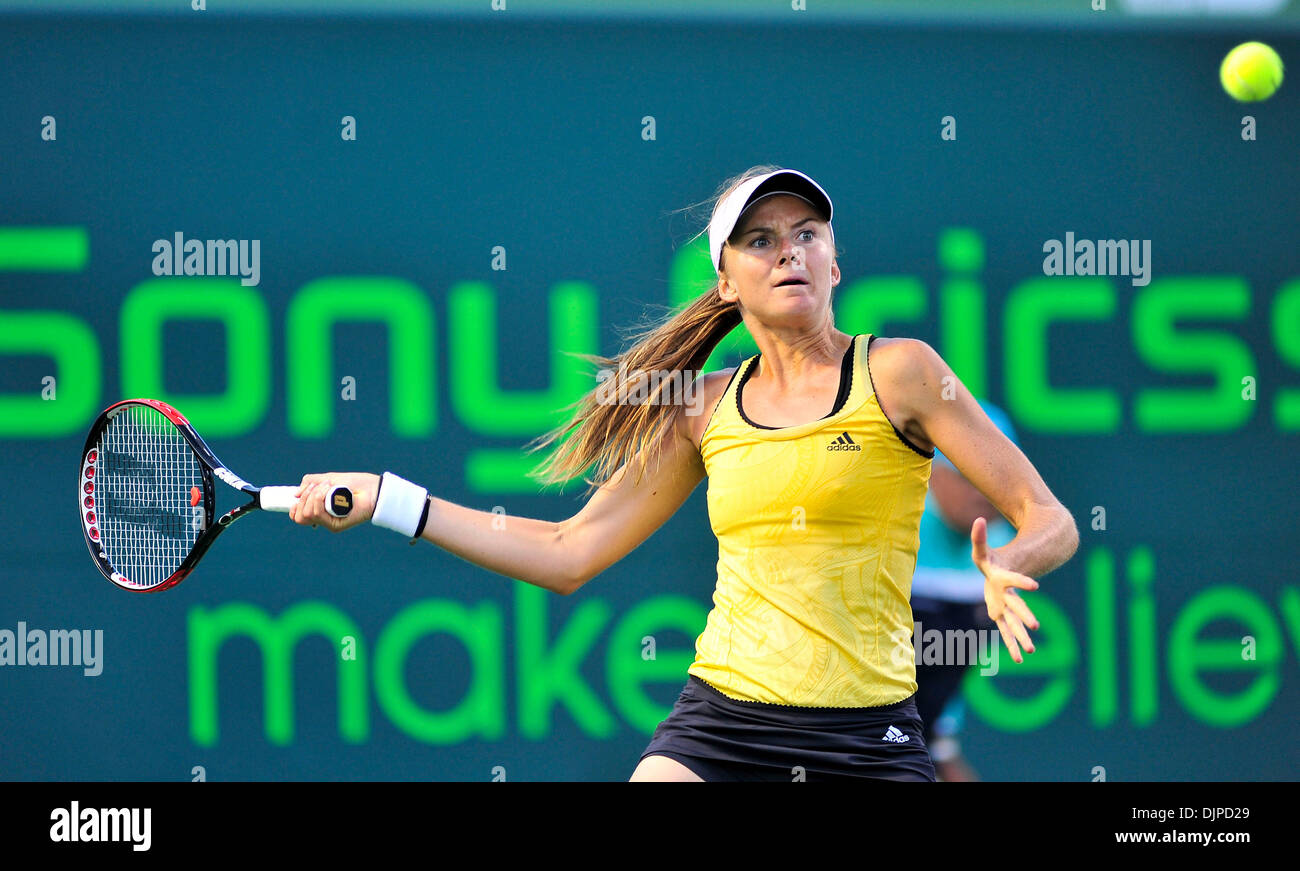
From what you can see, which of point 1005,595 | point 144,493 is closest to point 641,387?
point 1005,595

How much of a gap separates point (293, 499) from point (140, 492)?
0.62 metres

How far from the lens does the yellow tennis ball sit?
179 inches

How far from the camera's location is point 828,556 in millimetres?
2594

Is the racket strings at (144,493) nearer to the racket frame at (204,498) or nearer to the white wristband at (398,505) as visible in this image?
the racket frame at (204,498)

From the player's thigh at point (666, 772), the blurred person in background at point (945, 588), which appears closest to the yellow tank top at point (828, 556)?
the player's thigh at point (666, 772)

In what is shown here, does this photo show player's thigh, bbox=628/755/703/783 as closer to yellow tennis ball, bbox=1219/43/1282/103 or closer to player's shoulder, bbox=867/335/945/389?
player's shoulder, bbox=867/335/945/389

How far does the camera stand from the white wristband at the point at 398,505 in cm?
282

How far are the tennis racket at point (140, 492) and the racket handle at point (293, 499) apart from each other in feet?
0.97

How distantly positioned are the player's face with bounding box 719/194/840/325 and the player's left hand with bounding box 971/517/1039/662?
2.01ft

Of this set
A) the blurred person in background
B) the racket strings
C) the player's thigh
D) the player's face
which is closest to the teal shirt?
the blurred person in background

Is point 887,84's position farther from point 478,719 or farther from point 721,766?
point 721,766

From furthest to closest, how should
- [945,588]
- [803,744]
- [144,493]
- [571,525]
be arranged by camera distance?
1. [945,588]
2. [144,493]
3. [571,525]
4. [803,744]

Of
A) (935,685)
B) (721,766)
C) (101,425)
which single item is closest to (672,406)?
(721,766)

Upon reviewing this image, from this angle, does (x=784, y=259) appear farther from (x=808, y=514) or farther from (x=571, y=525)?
(x=571, y=525)
